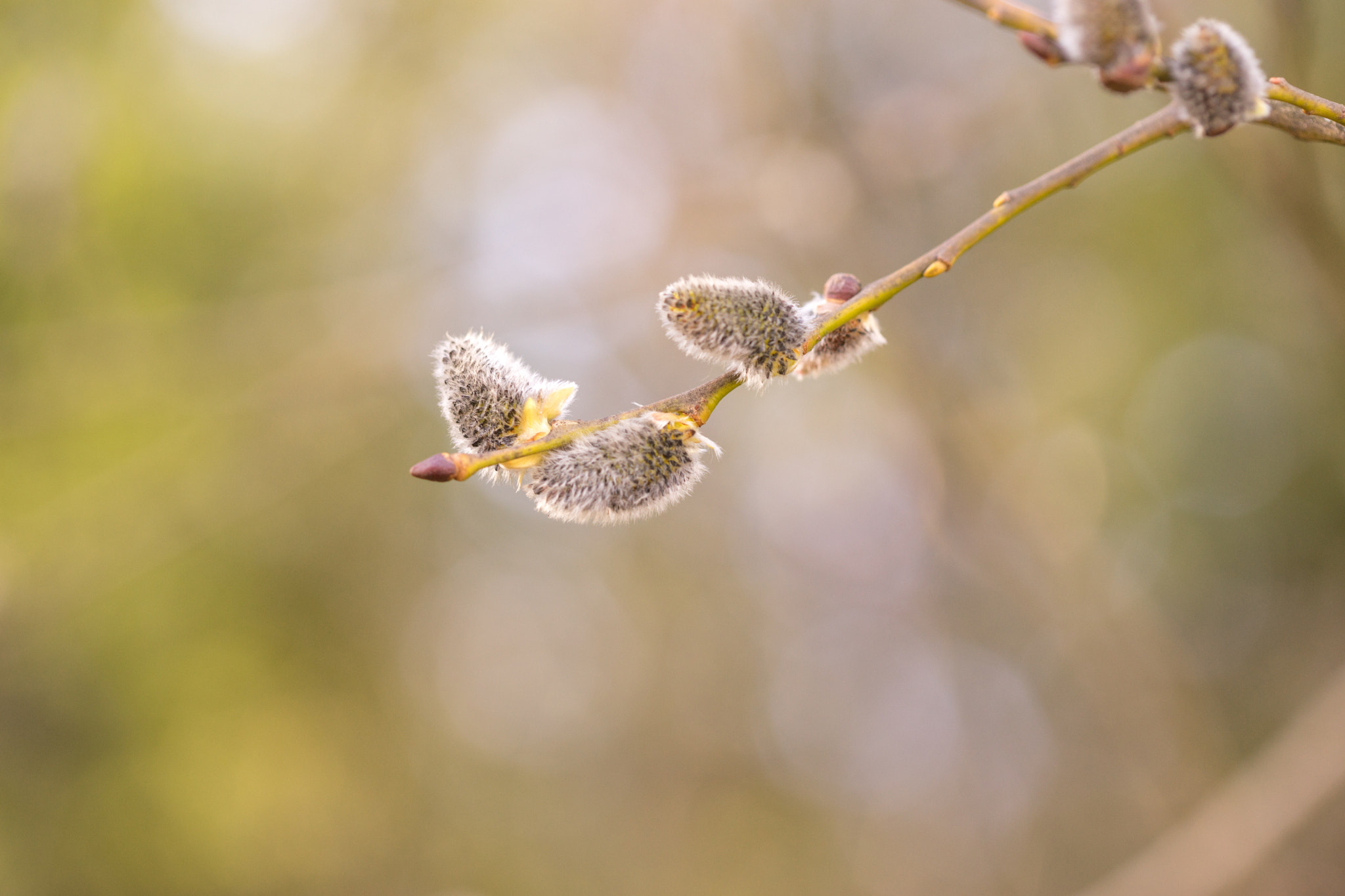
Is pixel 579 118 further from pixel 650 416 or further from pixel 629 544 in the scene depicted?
pixel 650 416

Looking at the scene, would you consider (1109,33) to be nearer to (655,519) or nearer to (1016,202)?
(1016,202)

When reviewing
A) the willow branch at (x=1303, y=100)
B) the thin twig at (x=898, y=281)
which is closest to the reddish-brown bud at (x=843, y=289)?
the thin twig at (x=898, y=281)

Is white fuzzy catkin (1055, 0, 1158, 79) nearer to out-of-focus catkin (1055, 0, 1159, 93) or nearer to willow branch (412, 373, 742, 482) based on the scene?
out-of-focus catkin (1055, 0, 1159, 93)

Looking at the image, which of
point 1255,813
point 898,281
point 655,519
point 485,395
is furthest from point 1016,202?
point 655,519

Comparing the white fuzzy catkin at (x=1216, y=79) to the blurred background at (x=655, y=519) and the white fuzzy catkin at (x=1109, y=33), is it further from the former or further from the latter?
the blurred background at (x=655, y=519)

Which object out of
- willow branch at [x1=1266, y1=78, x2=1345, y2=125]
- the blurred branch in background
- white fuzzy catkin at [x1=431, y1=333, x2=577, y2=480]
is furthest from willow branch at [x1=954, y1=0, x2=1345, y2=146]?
the blurred branch in background

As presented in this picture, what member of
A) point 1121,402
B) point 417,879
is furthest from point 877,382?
point 417,879
